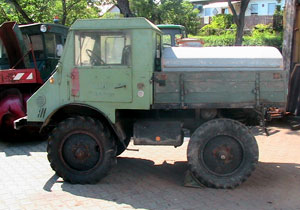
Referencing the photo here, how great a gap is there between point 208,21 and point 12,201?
140 ft

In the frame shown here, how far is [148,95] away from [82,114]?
1.10m

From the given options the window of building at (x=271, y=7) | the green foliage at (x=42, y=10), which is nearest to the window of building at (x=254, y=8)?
the window of building at (x=271, y=7)

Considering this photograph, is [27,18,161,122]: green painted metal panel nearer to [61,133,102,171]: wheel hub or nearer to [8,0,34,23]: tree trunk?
[61,133,102,171]: wheel hub

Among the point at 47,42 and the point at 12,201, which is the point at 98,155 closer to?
the point at 12,201

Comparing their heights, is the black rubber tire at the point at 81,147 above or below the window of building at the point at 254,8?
below

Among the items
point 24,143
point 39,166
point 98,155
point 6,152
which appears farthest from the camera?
point 24,143

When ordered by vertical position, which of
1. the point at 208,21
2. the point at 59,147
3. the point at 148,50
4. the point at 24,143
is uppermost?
the point at 208,21

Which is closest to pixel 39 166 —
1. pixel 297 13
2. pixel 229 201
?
pixel 229 201

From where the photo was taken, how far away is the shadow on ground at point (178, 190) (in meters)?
4.65

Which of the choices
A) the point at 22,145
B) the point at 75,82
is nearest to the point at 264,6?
the point at 22,145

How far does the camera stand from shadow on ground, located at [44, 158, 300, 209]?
4.65m

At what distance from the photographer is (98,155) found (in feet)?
17.4

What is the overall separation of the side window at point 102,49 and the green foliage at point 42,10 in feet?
37.9

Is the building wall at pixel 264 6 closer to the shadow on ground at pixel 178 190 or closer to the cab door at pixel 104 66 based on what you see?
the shadow on ground at pixel 178 190
